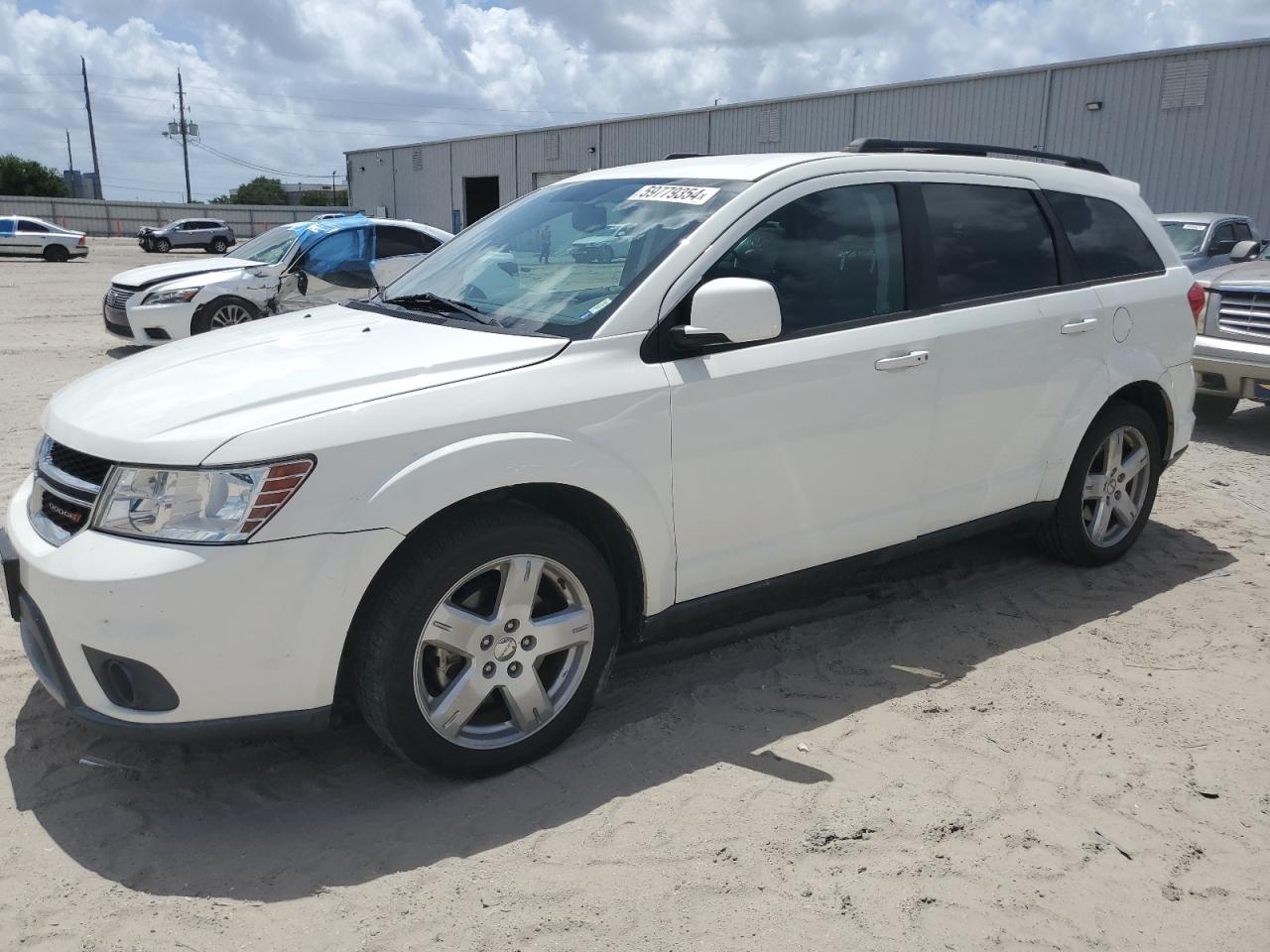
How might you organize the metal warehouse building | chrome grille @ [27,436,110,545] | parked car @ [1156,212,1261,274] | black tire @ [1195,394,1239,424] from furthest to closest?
the metal warehouse building
parked car @ [1156,212,1261,274]
black tire @ [1195,394,1239,424]
chrome grille @ [27,436,110,545]

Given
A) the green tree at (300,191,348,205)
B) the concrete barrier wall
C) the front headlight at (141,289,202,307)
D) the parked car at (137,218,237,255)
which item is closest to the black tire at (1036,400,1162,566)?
the front headlight at (141,289,202,307)

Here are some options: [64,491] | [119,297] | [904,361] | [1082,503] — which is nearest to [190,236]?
[119,297]

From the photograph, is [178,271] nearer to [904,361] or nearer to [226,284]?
[226,284]

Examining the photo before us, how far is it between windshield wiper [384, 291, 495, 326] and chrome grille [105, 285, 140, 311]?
28.2 feet

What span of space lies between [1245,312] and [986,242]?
16.8ft

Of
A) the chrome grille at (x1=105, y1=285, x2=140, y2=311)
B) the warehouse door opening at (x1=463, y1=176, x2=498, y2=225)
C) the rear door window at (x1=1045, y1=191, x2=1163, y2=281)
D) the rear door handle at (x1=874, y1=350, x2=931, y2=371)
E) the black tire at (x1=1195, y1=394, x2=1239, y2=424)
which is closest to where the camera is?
the rear door handle at (x1=874, y1=350, x2=931, y2=371)

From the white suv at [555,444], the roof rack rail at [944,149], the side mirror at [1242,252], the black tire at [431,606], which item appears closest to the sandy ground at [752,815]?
the black tire at [431,606]

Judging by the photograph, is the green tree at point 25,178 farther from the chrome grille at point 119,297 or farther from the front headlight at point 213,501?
the front headlight at point 213,501

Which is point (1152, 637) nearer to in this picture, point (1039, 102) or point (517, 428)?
point (517, 428)

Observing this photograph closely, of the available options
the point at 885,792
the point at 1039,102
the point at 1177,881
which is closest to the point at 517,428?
the point at 885,792

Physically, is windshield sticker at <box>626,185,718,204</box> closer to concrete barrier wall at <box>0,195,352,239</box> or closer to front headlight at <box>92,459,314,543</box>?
front headlight at <box>92,459,314,543</box>

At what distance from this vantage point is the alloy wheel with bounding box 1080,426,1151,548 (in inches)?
193

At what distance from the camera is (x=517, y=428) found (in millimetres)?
3047

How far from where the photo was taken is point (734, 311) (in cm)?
322
